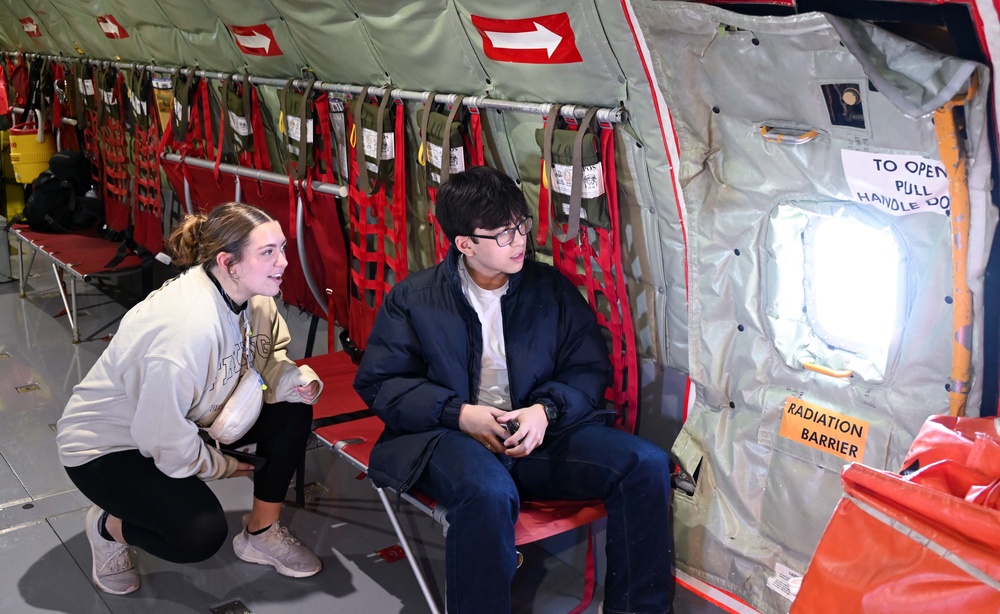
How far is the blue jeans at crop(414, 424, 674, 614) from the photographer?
8.18 feet

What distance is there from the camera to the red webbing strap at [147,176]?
5.67 m

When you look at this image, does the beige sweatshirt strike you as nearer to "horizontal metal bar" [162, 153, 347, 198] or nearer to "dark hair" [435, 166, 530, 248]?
"dark hair" [435, 166, 530, 248]

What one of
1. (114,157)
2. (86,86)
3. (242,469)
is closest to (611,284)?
(242,469)

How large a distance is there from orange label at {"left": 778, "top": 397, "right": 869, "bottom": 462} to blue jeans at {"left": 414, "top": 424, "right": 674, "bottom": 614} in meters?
0.37

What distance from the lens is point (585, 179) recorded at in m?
2.80

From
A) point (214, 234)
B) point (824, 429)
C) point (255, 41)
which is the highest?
point (255, 41)

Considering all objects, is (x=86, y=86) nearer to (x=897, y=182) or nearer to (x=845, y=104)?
(x=845, y=104)

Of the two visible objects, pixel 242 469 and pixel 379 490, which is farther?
pixel 242 469

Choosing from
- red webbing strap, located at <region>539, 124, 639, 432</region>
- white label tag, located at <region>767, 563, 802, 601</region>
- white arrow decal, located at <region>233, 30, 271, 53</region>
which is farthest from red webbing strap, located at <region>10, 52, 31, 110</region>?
white label tag, located at <region>767, 563, 802, 601</region>

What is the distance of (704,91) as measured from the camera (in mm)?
2428

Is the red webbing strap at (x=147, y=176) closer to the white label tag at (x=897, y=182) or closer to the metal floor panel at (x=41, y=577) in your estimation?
the metal floor panel at (x=41, y=577)

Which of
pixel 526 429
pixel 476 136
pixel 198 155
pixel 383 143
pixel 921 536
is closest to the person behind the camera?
pixel 921 536

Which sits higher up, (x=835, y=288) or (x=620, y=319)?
(x=835, y=288)

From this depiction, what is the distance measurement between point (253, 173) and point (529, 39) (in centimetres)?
224
